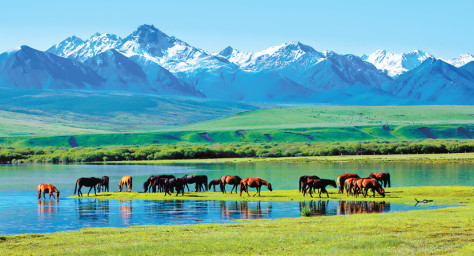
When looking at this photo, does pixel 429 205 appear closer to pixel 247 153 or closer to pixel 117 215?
pixel 117 215

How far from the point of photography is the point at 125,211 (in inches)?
1500

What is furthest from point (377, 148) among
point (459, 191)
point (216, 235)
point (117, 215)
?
point (216, 235)

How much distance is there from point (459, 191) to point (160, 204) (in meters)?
20.5

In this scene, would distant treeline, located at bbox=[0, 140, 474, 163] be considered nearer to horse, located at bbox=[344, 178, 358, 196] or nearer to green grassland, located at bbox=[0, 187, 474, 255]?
horse, located at bbox=[344, 178, 358, 196]

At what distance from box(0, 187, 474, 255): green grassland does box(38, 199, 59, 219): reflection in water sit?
A: 935 cm

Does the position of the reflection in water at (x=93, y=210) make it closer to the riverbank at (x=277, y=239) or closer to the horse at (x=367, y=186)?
the riverbank at (x=277, y=239)

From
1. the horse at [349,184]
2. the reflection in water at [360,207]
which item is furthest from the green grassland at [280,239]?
the horse at [349,184]

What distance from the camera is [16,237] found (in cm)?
2611

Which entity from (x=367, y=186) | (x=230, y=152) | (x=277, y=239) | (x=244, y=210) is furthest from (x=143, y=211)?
(x=230, y=152)

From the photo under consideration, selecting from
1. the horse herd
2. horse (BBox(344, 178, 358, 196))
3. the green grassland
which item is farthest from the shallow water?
the green grassland

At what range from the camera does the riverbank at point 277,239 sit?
21.9 m

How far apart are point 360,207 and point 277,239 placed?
15077mm

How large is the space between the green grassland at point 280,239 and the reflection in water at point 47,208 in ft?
30.7

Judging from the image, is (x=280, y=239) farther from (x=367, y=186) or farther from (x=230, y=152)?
(x=230, y=152)
